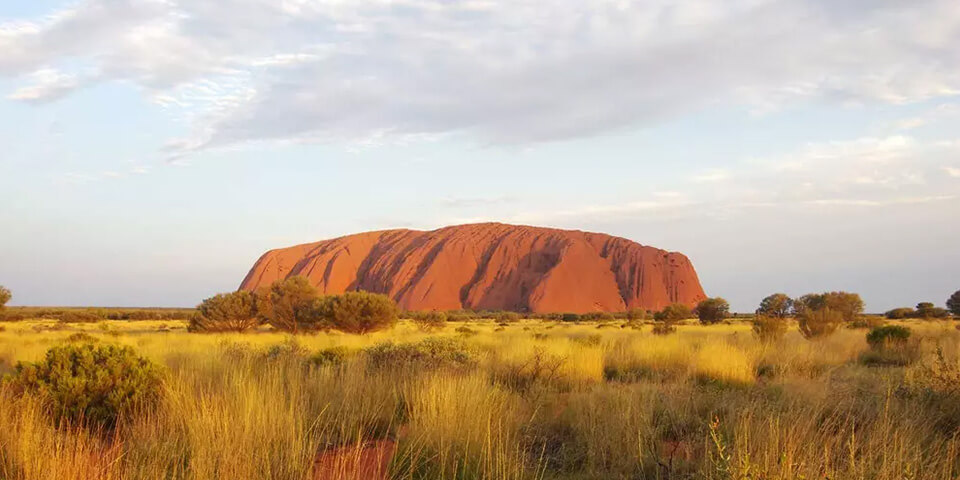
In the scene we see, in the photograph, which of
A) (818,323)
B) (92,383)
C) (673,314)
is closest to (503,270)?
(673,314)

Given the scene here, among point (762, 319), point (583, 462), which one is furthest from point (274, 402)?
point (762, 319)

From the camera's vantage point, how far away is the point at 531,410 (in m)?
7.46

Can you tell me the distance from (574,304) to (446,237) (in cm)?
2508

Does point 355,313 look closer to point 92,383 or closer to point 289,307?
point 289,307

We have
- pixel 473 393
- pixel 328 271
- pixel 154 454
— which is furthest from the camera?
pixel 328 271

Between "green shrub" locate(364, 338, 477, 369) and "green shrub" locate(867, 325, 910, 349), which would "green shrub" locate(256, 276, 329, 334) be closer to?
"green shrub" locate(364, 338, 477, 369)

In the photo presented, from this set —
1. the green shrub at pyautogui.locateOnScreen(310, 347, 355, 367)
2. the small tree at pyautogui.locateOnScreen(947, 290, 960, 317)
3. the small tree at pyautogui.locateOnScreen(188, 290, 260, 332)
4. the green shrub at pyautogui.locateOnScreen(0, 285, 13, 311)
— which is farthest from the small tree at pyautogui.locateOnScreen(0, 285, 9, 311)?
the small tree at pyautogui.locateOnScreen(947, 290, 960, 317)

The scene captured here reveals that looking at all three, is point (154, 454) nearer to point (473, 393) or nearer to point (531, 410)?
point (473, 393)

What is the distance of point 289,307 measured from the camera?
29.9 metres

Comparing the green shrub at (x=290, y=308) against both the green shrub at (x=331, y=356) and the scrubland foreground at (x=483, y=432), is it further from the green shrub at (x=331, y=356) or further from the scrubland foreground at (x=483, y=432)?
the scrubland foreground at (x=483, y=432)

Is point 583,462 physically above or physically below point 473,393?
below

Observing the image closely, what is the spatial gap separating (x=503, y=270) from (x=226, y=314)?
60191mm

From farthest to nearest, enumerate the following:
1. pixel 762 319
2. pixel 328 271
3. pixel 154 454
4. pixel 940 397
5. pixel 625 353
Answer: pixel 328 271
pixel 762 319
pixel 625 353
pixel 940 397
pixel 154 454

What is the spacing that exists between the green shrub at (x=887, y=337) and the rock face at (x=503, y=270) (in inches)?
2344
